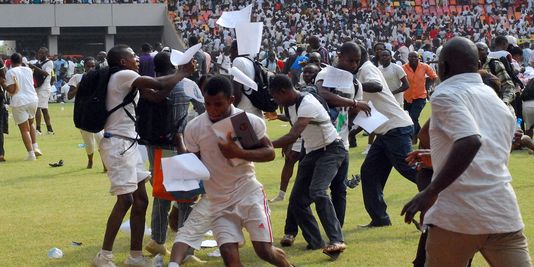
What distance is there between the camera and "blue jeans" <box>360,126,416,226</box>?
9125 millimetres

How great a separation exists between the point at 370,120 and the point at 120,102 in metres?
2.33

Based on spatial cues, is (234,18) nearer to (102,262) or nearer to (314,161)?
(314,161)

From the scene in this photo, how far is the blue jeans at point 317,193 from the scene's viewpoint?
7.88 meters

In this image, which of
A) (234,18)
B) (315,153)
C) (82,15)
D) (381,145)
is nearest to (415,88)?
(381,145)

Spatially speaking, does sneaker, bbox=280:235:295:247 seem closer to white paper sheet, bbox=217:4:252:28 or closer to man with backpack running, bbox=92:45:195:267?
man with backpack running, bbox=92:45:195:267

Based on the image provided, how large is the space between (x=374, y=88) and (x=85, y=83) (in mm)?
3085

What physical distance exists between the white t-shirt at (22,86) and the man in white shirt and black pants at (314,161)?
8.99 metres

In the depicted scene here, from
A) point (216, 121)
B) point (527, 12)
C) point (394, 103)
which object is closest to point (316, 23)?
point (527, 12)

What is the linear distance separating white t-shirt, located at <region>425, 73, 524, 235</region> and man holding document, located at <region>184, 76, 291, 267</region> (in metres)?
1.54

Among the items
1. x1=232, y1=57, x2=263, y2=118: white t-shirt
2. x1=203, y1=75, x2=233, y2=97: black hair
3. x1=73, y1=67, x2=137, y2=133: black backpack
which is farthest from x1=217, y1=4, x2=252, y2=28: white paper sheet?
x1=203, y1=75, x2=233, y2=97: black hair

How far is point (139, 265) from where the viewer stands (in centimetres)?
758

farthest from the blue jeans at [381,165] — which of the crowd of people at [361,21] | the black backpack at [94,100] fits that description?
the crowd of people at [361,21]

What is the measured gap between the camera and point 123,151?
296 inches

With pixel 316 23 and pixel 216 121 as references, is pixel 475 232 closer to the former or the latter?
pixel 216 121
